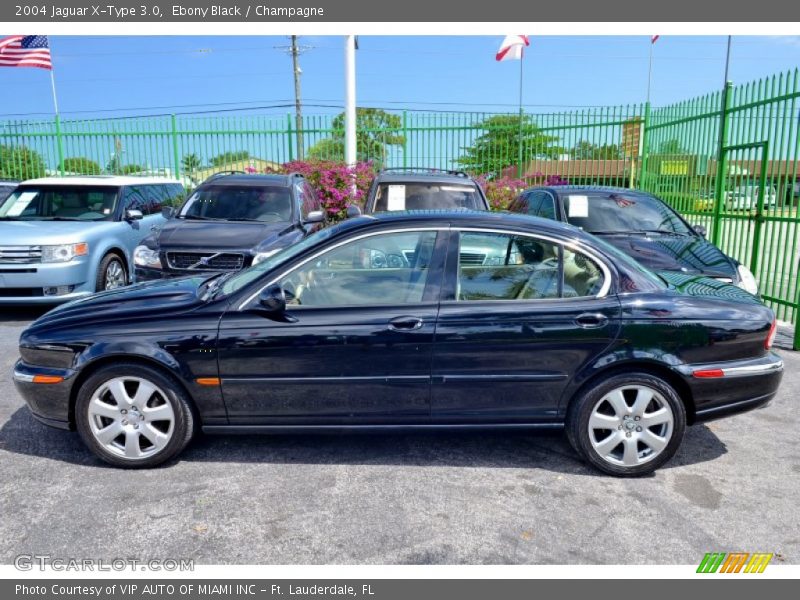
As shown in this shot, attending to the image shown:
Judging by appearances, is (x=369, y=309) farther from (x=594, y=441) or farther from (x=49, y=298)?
(x=49, y=298)

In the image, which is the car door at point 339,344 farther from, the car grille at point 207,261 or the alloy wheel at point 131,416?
the car grille at point 207,261

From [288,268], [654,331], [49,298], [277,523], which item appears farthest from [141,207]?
[654,331]

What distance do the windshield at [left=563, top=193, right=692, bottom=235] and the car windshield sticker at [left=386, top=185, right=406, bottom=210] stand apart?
2.00 m

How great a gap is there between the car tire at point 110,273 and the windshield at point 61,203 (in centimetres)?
72

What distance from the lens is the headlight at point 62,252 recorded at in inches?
288

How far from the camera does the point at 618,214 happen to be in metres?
7.47

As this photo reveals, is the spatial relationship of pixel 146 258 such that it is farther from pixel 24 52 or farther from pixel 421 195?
pixel 24 52

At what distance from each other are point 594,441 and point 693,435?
1.17 m

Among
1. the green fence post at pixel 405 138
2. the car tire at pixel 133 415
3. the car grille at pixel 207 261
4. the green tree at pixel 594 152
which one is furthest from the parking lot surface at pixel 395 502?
the green fence post at pixel 405 138

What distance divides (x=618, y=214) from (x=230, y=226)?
4.71 metres

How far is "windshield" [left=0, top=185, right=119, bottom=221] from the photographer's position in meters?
8.51

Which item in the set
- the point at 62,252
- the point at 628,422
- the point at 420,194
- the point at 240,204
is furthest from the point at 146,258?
the point at 628,422

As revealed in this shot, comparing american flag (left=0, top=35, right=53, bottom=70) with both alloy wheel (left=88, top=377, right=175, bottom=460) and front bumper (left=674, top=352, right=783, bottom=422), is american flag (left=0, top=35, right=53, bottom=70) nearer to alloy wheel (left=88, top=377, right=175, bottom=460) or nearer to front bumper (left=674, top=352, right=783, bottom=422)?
alloy wheel (left=88, top=377, right=175, bottom=460)

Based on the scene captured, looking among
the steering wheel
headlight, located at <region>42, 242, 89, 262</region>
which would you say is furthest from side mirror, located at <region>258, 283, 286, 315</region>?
headlight, located at <region>42, 242, 89, 262</region>
